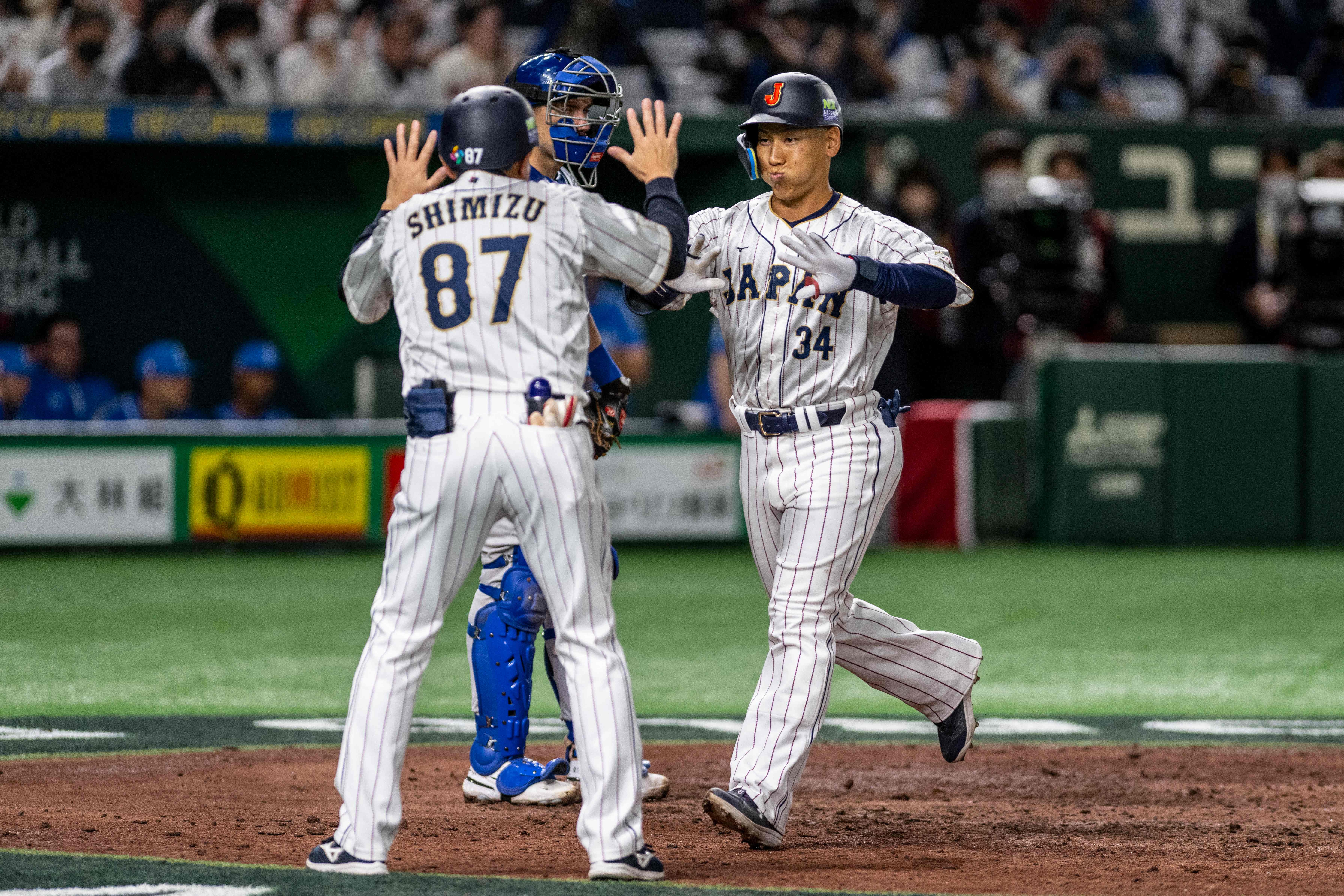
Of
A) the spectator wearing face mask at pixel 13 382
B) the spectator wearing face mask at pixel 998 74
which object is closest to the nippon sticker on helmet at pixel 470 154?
the spectator wearing face mask at pixel 13 382

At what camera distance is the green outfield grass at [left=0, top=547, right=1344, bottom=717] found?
7.76 meters

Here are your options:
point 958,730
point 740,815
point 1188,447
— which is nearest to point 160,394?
point 1188,447

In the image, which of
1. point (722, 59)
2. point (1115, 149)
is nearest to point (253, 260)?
point (722, 59)

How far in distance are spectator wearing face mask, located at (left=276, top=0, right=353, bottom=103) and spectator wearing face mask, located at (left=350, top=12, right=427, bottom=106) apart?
0.30 feet

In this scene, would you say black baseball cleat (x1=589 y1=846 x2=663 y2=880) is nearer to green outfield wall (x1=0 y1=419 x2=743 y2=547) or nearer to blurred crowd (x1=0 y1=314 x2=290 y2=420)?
green outfield wall (x1=0 y1=419 x2=743 y2=547)

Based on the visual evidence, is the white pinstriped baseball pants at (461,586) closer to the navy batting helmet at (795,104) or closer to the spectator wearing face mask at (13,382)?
the navy batting helmet at (795,104)

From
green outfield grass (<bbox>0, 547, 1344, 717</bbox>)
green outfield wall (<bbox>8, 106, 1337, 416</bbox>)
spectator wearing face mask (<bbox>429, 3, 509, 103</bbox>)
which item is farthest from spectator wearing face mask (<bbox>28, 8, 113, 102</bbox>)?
green outfield grass (<bbox>0, 547, 1344, 717</bbox>)

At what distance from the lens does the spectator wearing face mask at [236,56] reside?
44.7ft

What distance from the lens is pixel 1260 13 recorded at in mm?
18016

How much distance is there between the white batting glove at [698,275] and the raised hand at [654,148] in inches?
8.6

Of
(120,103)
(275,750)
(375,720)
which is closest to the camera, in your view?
(375,720)

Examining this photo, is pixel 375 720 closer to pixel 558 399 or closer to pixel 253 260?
pixel 558 399

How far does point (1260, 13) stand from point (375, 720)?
16039 mm

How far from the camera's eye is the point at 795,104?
498 centimetres
